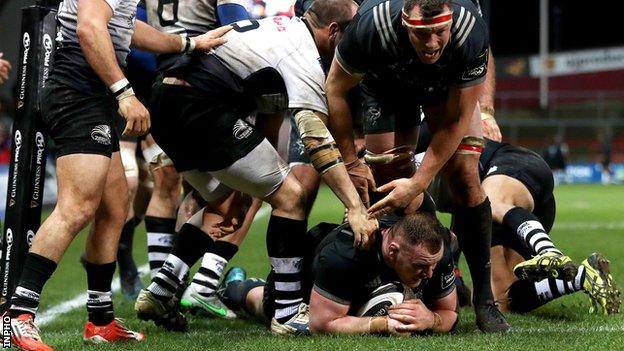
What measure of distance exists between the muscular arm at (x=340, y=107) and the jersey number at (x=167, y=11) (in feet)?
5.79

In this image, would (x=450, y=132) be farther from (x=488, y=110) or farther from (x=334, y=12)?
(x=488, y=110)

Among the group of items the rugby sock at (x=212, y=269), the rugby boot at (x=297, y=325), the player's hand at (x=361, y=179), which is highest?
the player's hand at (x=361, y=179)

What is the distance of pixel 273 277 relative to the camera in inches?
228

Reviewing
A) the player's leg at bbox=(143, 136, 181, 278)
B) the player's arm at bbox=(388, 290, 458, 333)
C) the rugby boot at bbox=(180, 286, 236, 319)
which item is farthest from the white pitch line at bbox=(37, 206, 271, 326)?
the player's arm at bbox=(388, 290, 458, 333)

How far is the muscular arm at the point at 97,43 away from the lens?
15.9ft

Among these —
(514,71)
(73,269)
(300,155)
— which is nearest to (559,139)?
(514,71)

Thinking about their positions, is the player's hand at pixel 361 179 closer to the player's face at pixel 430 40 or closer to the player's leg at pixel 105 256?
the player's face at pixel 430 40

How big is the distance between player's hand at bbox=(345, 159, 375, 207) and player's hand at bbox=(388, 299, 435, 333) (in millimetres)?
549

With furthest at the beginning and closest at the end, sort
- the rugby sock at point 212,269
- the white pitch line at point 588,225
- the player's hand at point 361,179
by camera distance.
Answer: the white pitch line at point 588,225 < the rugby sock at point 212,269 < the player's hand at point 361,179

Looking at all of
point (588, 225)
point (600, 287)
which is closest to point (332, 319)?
point (600, 287)

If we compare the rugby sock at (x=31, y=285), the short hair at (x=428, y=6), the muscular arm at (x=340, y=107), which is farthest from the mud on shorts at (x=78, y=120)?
the short hair at (x=428, y=6)

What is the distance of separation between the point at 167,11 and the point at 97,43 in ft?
6.39

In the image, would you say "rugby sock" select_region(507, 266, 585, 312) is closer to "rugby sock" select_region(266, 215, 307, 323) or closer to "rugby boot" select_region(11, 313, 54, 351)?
"rugby sock" select_region(266, 215, 307, 323)

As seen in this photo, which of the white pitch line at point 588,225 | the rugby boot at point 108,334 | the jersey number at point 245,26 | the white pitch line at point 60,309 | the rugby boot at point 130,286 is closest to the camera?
the rugby boot at point 108,334
